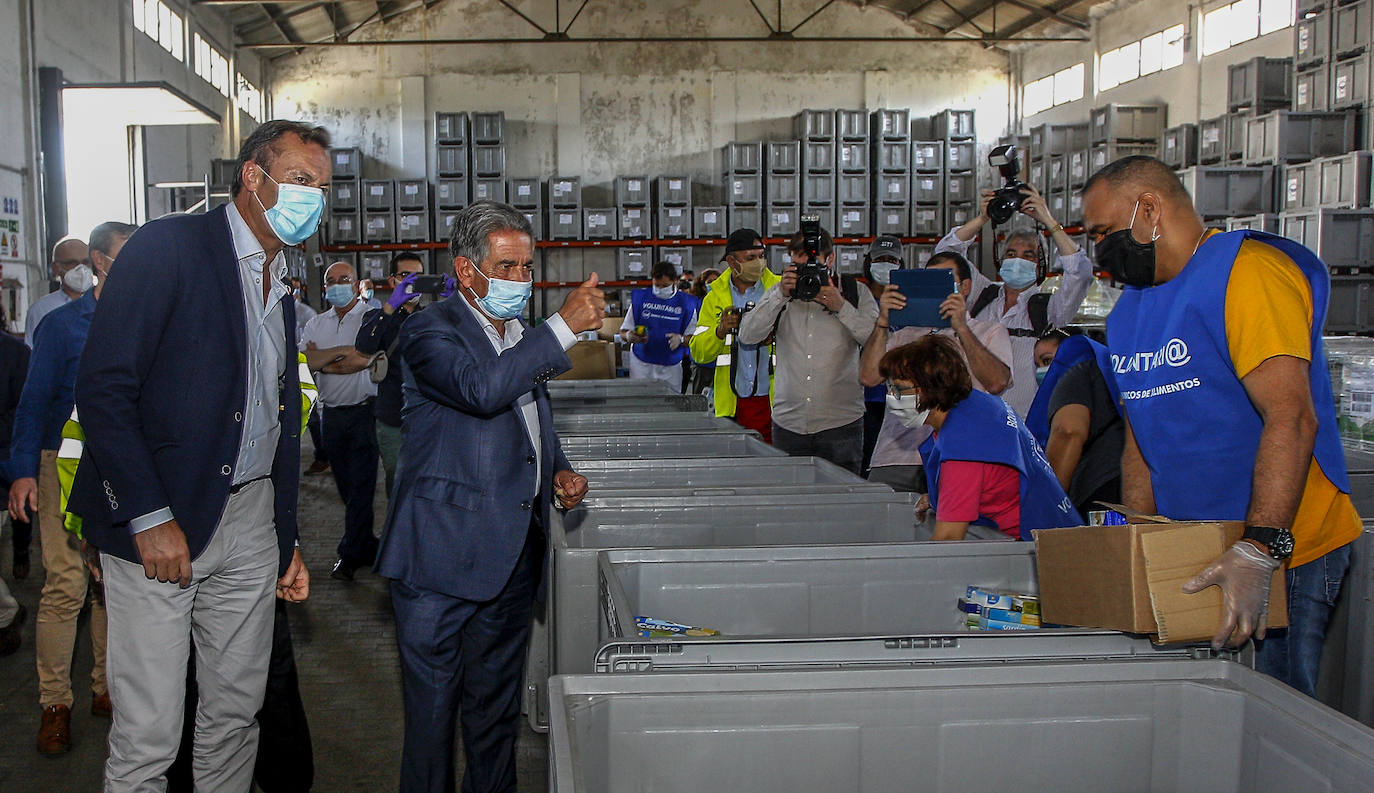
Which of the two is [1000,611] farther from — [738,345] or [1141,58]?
[1141,58]

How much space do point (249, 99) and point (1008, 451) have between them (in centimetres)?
1561

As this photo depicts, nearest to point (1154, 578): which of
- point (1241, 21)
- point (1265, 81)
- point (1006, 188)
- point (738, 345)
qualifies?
point (1006, 188)

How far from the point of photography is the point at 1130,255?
201 centimetres

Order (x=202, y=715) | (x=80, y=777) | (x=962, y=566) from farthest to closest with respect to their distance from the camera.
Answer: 1. (x=80, y=777)
2. (x=962, y=566)
3. (x=202, y=715)

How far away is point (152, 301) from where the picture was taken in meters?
1.96

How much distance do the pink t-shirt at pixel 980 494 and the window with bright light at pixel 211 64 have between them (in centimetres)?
1366

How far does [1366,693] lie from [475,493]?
1980mm

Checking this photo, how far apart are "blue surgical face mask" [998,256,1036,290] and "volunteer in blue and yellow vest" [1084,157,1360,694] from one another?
8.05ft

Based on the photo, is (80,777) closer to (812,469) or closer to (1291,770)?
(812,469)

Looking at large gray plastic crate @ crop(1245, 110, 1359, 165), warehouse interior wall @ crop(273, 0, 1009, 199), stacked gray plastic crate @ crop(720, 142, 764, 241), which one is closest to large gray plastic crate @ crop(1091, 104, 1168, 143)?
large gray plastic crate @ crop(1245, 110, 1359, 165)

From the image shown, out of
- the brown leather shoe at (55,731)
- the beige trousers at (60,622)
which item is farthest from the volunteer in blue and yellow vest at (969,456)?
the brown leather shoe at (55,731)

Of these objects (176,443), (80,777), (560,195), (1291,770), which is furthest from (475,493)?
(560,195)

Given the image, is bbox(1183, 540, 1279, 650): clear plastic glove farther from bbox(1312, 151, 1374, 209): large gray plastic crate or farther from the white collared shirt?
bbox(1312, 151, 1374, 209): large gray plastic crate

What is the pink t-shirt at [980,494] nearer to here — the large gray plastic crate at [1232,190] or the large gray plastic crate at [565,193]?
the large gray plastic crate at [1232,190]
